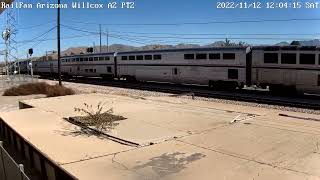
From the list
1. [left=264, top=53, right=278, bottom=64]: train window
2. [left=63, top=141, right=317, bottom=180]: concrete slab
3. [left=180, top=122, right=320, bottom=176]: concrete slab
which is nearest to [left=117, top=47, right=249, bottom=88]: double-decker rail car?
[left=264, top=53, right=278, bottom=64]: train window

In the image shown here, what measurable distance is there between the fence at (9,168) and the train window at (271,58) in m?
20.2

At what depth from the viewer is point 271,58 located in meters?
→ 25.6

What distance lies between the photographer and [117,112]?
15.3m

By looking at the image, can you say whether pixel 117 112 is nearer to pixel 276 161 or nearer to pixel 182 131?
pixel 182 131

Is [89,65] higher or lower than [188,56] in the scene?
lower

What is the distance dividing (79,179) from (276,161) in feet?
11.8

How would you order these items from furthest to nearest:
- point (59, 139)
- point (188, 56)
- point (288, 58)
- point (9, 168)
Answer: point (188, 56)
point (288, 58)
point (59, 139)
point (9, 168)

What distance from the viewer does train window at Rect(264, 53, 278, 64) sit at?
25.3 metres

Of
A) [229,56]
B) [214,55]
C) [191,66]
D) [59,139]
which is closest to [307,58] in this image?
[229,56]

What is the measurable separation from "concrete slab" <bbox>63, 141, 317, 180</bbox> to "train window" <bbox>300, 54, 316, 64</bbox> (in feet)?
52.0

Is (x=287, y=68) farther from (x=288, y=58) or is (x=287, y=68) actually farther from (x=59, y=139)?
(x=59, y=139)

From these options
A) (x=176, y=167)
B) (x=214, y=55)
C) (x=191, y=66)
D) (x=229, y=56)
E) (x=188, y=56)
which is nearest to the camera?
(x=176, y=167)

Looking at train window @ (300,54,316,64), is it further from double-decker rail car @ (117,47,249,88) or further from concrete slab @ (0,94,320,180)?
concrete slab @ (0,94,320,180)

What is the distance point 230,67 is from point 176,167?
21.2m
